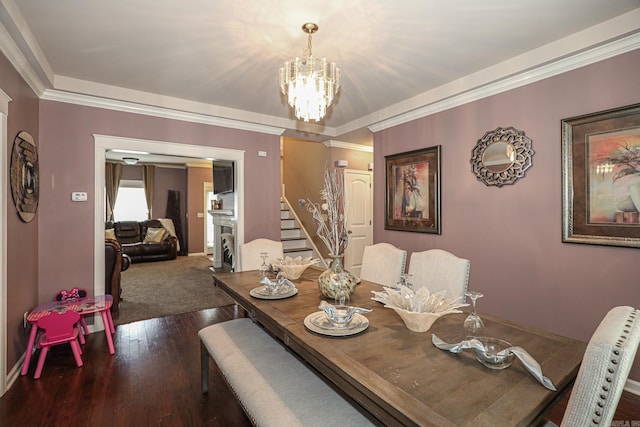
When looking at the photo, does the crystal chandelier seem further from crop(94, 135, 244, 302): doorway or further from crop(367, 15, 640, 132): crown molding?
crop(94, 135, 244, 302): doorway

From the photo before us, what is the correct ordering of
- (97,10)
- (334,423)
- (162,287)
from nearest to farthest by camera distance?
(334,423)
(97,10)
(162,287)

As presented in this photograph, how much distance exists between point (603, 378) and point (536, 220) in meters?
2.21

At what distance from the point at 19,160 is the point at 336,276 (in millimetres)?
2673

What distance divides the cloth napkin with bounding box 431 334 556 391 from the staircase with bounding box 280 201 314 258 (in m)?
4.10

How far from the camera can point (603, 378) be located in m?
0.74

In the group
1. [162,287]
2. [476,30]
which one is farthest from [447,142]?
[162,287]

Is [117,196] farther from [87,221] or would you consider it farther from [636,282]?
[636,282]

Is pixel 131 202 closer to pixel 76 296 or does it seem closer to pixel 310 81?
pixel 76 296

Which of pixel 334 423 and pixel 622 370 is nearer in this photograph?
pixel 622 370

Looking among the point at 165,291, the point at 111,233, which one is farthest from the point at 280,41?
the point at 111,233

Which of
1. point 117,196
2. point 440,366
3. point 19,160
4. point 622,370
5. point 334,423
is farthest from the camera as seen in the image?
point 117,196

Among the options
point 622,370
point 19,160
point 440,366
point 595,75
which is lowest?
point 440,366

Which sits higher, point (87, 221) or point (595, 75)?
point (595, 75)

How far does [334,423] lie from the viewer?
3.84ft
